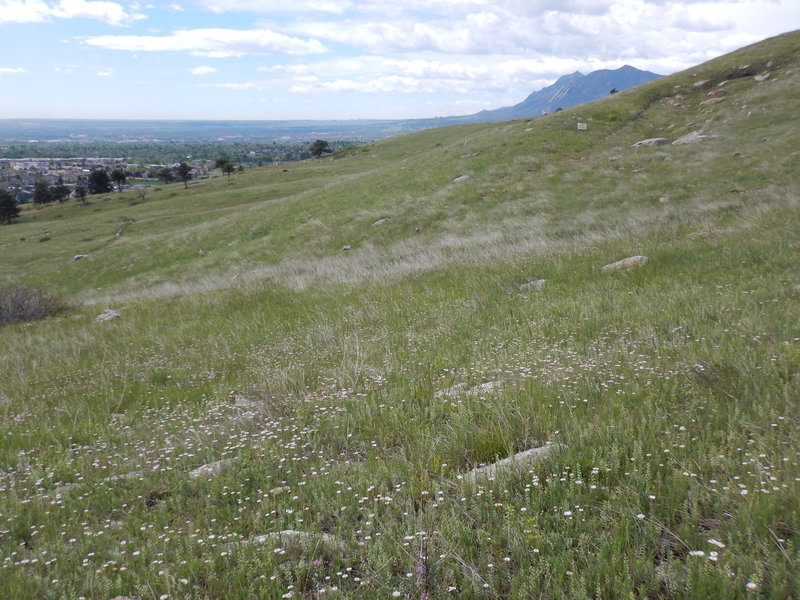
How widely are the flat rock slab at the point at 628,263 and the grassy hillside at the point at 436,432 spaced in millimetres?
291

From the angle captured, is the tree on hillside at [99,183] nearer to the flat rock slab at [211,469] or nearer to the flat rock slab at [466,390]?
the flat rock slab at [211,469]

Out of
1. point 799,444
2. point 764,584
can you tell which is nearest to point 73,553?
point 764,584

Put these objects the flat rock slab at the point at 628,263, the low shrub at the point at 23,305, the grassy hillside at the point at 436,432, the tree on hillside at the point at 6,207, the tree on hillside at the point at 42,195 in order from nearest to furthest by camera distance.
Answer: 1. the grassy hillside at the point at 436,432
2. the flat rock slab at the point at 628,263
3. the low shrub at the point at 23,305
4. the tree on hillside at the point at 6,207
5. the tree on hillside at the point at 42,195

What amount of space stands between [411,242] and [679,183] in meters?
13.7

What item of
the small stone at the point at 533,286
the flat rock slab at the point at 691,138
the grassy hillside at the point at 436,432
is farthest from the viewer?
the flat rock slab at the point at 691,138

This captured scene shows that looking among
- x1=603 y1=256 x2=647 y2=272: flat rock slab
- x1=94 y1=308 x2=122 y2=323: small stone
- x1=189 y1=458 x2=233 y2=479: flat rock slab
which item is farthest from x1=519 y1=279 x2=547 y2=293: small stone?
x1=94 y1=308 x2=122 y2=323: small stone

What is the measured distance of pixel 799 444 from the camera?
3.51 m

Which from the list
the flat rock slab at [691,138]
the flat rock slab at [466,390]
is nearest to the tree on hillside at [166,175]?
the flat rock slab at [691,138]

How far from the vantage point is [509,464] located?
3.84m

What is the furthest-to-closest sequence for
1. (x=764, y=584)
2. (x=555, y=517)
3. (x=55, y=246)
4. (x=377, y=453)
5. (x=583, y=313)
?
(x=55, y=246) → (x=583, y=313) → (x=377, y=453) → (x=555, y=517) → (x=764, y=584)

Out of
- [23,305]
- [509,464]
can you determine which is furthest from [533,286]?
[23,305]

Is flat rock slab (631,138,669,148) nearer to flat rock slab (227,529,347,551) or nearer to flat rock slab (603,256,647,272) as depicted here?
flat rock slab (603,256,647,272)

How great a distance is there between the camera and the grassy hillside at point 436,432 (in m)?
2.96

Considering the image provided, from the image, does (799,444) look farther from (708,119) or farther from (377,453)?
(708,119)
